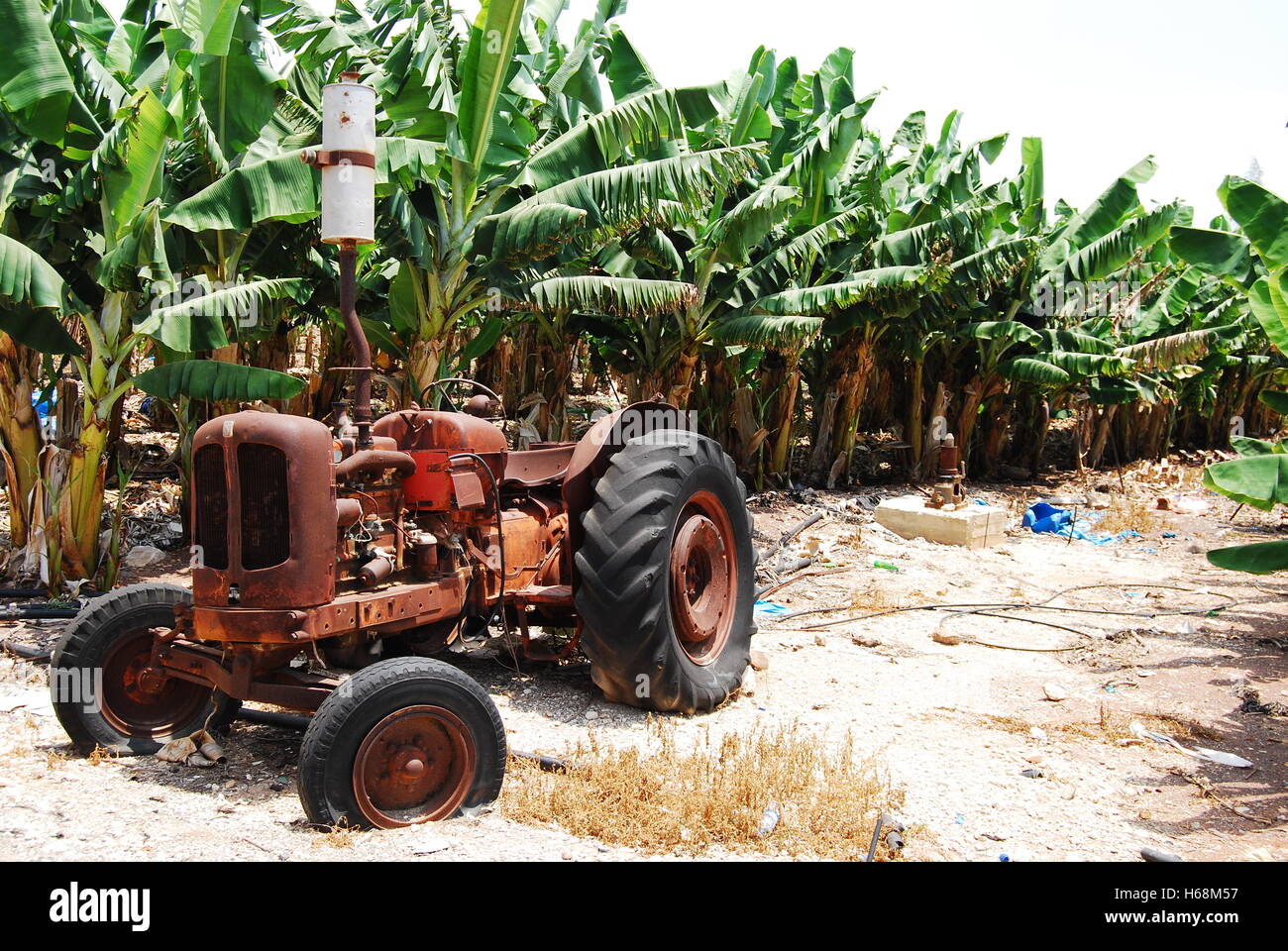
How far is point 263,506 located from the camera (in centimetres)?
416

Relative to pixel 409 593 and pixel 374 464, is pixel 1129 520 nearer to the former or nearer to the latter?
pixel 409 593

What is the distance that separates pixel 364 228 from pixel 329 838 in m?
2.36

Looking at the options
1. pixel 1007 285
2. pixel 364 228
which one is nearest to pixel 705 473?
pixel 364 228

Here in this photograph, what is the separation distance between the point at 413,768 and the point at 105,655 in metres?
1.71

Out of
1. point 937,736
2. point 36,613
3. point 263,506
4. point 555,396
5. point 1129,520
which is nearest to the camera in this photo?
point 263,506

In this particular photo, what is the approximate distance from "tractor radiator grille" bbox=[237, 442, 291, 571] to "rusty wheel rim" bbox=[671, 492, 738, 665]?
2.13 meters

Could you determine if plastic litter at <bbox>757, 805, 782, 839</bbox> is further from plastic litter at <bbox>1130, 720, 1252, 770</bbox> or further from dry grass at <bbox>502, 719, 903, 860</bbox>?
plastic litter at <bbox>1130, 720, 1252, 770</bbox>

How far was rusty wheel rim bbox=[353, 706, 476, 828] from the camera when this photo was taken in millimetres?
3742

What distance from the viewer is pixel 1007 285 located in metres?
17.4

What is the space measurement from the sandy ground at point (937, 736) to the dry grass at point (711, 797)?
0.13 m

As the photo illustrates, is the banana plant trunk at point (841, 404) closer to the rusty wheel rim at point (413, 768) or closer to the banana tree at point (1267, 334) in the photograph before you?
the banana tree at point (1267, 334)

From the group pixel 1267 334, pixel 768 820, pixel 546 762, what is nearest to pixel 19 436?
pixel 546 762
